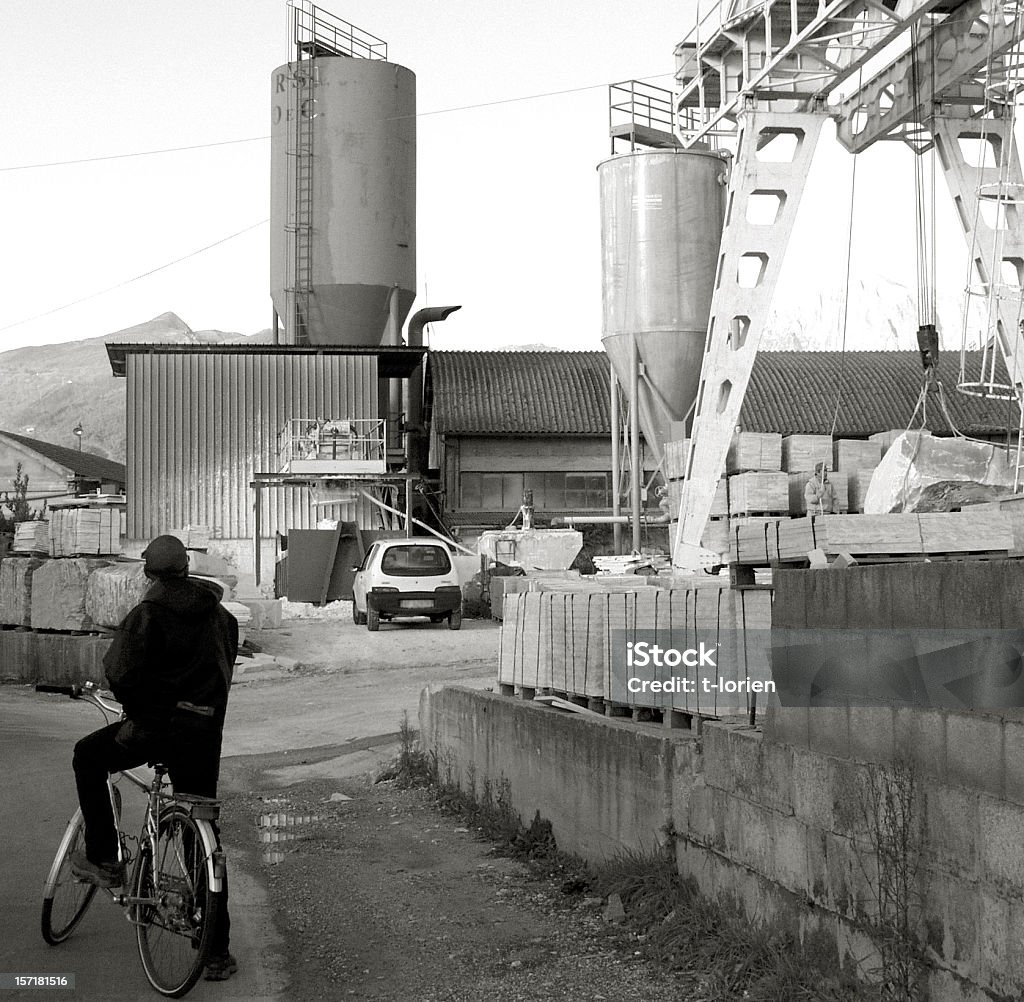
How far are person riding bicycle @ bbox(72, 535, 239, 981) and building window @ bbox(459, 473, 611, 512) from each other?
113ft

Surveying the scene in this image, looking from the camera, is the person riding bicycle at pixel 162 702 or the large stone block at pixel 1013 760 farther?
the person riding bicycle at pixel 162 702

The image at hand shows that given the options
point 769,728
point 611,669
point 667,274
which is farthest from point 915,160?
point 769,728

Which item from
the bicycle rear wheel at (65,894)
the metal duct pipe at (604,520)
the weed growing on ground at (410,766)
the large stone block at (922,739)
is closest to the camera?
the large stone block at (922,739)

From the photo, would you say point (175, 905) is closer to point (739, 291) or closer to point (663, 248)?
point (739, 291)

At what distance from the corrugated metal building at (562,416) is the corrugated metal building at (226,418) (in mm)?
4067

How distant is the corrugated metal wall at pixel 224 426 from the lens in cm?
3700

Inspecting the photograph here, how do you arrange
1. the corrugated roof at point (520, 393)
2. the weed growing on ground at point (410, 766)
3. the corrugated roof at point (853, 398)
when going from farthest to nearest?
the corrugated roof at point (853, 398) → the corrugated roof at point (520, 393) → the weed growing on ground at point (410, 766)

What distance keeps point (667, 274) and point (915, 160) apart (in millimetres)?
9618

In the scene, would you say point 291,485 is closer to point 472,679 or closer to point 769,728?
Answer: point 472,679

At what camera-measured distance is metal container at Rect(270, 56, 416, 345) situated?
42062mm

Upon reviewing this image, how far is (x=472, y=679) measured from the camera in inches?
Result: 740

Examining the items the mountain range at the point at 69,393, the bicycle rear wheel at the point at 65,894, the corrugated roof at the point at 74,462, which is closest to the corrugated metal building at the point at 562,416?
the corrugated roof at the point at 74,462

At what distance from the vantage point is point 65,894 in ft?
21.3

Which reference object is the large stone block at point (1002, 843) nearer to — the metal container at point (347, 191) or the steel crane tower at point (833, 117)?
the steel crane tower at point (833, 117)
